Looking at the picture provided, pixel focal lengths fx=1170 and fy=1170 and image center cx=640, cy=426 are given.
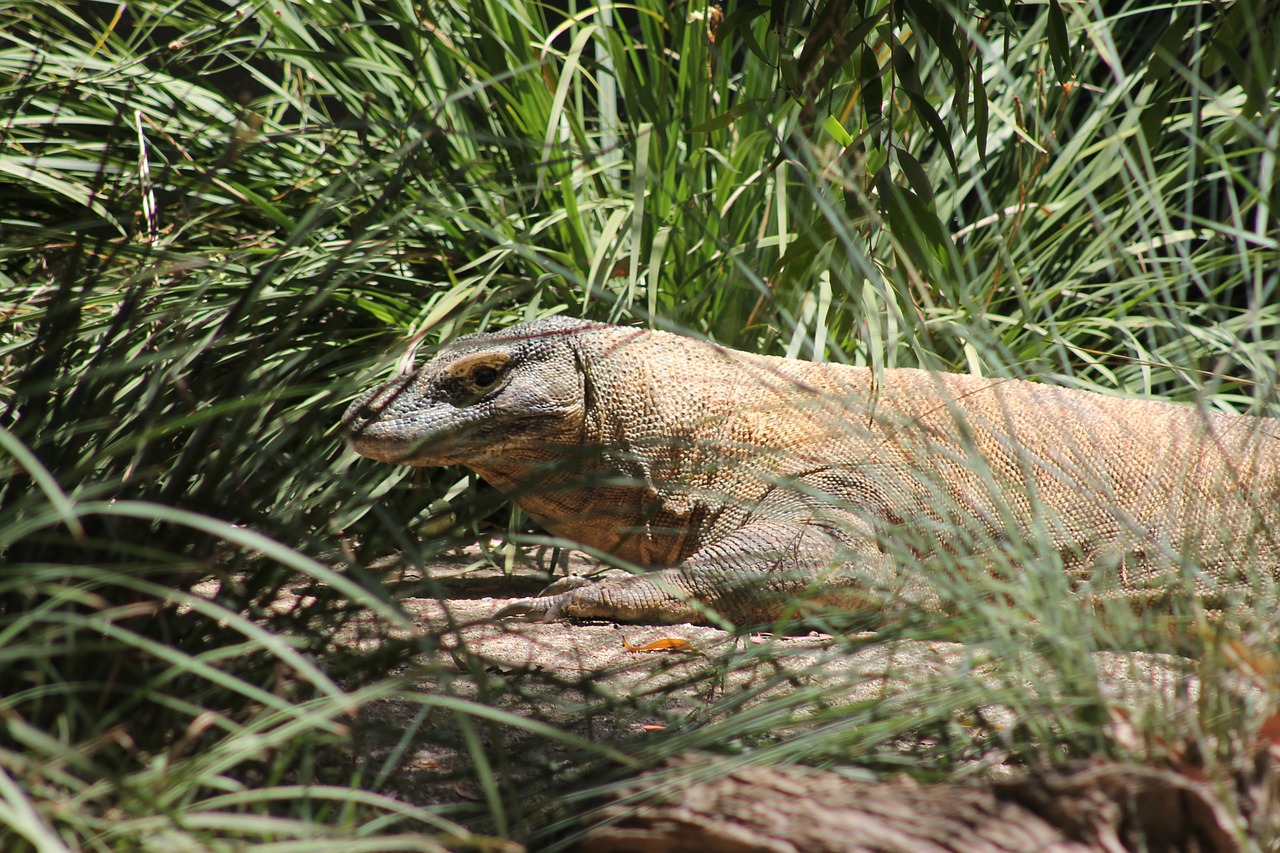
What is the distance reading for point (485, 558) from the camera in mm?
3623

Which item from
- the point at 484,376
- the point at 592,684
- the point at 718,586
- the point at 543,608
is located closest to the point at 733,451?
the point at 718,586

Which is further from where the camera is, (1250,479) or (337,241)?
(337,241)

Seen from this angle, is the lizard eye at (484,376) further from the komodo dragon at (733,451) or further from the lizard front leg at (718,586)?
the lizard front leg at (718,586)

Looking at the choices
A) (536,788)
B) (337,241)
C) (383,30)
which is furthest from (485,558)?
(383,30)

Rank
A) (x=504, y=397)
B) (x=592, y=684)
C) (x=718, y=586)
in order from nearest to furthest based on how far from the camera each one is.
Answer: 1. (x=592, y=684)
2. (x=718, y=586)
3. (x=504, y=397)

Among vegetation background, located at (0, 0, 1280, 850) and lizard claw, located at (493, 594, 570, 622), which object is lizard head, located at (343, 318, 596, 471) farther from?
lizard claw, located at (493, 594, 570, 622)

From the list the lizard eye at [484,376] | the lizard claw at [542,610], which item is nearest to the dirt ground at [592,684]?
the lizard claw at [542,610]

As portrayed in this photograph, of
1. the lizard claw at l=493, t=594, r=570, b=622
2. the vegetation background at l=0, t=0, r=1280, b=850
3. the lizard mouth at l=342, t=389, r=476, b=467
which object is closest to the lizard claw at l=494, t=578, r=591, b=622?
the lizard claw at l=493, t=594, r=570, b=622

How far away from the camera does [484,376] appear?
356cm

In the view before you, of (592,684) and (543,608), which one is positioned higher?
(592,684)

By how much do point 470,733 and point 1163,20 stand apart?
607cm

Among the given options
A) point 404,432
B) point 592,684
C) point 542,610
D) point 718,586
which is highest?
point 592,684

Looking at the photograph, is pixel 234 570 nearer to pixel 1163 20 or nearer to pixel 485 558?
pixel 485 558

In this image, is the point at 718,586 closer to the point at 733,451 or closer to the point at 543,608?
the point at 733,451
